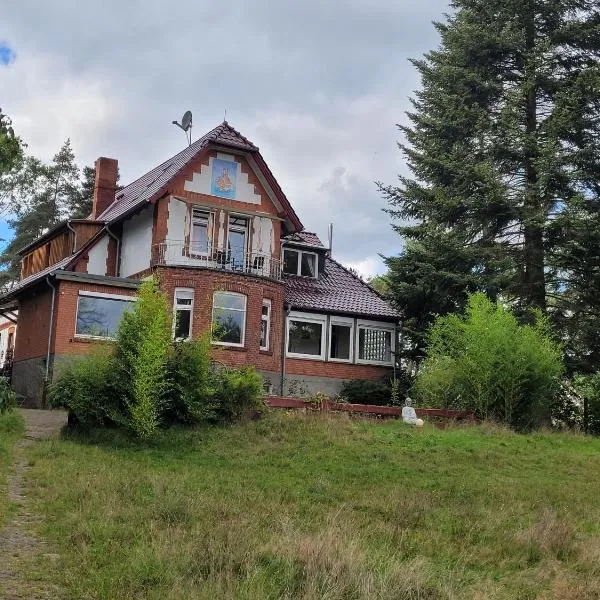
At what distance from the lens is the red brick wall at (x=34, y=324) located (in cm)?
2617

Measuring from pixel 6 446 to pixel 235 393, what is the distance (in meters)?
5.57

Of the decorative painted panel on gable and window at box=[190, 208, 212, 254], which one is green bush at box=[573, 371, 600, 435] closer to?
the decorative painted panel on gable

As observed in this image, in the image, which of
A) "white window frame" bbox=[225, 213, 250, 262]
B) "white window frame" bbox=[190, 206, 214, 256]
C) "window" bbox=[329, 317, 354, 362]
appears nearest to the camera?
"white window frame" bbox=[190, 206, 214, 256]

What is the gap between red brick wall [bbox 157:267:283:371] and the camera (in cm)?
2610

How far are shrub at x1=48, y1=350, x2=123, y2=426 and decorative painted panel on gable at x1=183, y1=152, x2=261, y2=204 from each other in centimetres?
1223

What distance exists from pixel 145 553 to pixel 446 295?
21.0m

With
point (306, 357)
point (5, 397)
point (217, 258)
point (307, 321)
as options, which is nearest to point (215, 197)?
point (217, 258)

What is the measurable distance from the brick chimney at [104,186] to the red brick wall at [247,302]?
9385 millimetres

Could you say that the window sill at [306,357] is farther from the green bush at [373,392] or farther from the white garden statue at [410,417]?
the white garden statue at [410,417]

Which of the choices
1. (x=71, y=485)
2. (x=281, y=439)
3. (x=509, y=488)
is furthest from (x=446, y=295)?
(x=71, y=485)

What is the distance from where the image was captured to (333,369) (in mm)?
30031

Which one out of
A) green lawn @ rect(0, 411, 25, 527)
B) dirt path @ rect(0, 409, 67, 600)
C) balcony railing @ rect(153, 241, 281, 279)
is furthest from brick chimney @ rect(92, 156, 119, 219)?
dirt path @ rect(0, 409, 67, 600)

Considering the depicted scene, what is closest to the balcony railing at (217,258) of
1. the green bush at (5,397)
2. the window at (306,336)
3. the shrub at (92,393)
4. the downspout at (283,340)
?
the downspout at (283,340)

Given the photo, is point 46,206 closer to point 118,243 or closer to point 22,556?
point 118,243
